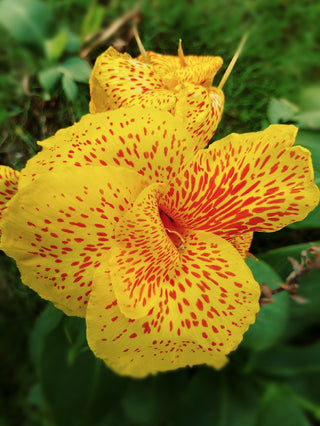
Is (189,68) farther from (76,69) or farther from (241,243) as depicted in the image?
(76,69)

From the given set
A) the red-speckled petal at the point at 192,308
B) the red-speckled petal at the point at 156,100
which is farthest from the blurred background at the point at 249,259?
the red-speckled petal at the point at 156,100

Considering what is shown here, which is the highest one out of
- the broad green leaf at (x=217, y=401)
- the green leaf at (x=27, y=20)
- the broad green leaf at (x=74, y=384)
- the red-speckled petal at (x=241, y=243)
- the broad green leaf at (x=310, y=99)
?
the green leaf at (x=27, y=20)

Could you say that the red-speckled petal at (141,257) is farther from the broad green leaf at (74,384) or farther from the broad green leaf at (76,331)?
the broad green leaf at (74,384)

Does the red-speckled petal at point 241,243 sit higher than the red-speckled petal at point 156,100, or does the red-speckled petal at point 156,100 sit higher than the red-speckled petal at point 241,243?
the red-speckled petal at point 156,100

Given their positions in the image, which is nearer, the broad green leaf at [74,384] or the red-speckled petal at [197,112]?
the red-speckled petal at [197,112]

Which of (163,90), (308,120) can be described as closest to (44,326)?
(163,90)

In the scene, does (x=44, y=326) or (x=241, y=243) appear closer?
(x=241, y=243)

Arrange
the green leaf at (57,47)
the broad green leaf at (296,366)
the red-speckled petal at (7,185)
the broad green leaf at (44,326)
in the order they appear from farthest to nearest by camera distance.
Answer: the green leaf at (57,47), the broad green leaf at (296,366), the broad green leaf at (44,326), the red-speckled petal at (7,185)
